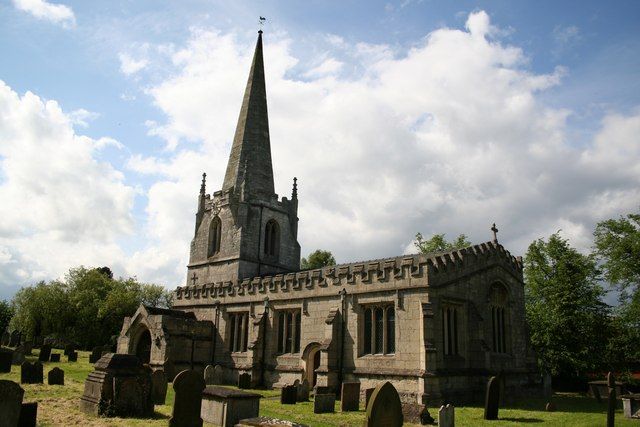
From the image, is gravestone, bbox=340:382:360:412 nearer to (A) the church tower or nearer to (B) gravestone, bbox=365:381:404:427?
(B) gravestone, bbox=365:381:404:427

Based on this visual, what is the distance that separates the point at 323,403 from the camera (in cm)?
1659

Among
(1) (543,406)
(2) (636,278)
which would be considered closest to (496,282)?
(1) (543,406)

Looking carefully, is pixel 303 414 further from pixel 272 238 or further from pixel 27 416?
pixel 272 238

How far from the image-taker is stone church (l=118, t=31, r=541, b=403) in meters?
20.7

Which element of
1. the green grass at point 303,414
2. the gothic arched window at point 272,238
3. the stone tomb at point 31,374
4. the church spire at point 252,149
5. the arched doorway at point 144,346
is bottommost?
the green grass at point 303,414

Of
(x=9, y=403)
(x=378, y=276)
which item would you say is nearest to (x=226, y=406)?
(x=9, y=403)

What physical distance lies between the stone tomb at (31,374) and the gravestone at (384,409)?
14678mm

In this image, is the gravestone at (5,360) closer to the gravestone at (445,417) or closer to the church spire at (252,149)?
the church spire at (252,149)

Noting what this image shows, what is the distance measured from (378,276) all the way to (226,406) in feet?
36.1

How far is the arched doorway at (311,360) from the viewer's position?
2361 centimetres

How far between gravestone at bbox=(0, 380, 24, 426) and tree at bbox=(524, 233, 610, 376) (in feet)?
99.3

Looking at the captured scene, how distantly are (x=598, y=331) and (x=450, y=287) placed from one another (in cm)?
1702

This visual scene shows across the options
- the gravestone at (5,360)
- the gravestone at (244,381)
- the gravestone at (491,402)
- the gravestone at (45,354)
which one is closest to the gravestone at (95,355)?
the gravestone at (45,354)

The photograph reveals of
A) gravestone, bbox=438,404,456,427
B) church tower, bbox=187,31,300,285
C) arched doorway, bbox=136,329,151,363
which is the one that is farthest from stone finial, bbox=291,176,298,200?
gravestone, bbox=438,404,456,427
